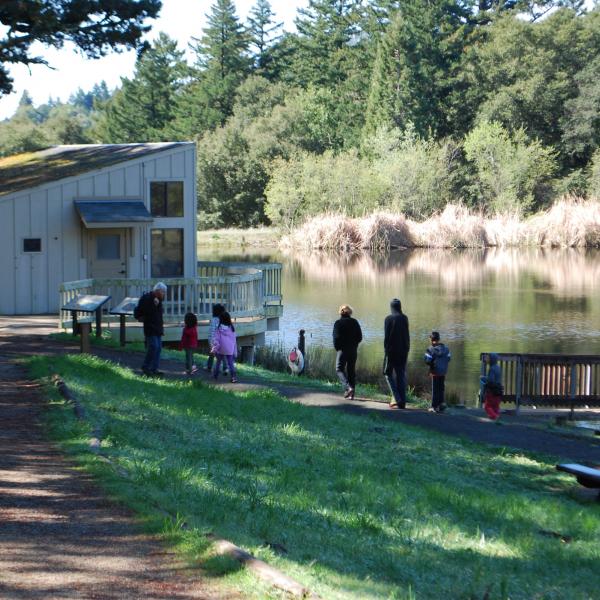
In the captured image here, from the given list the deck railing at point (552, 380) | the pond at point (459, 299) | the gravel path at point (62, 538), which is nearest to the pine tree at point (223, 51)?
the pond at point (459, 299)

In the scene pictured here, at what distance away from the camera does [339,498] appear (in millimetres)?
9383

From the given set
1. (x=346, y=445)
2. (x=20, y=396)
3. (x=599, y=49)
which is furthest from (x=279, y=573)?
(x=599, y=49)

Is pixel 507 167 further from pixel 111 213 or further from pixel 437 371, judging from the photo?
pixel 437 371

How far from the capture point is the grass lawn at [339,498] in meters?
7.07

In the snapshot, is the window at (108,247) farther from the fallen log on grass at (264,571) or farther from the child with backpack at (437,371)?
the fallen log on grass at (264,571)

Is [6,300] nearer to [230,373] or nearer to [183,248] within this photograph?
[183,248]

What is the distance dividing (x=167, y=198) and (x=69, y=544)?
2090 cm

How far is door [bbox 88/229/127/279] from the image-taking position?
26.8 m

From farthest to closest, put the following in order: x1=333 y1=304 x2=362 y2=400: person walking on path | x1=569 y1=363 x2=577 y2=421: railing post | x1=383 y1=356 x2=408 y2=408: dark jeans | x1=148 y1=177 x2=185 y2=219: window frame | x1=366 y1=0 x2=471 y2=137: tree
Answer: x1=366 y1=0 x2=471 y2=137: tree → x1=148 y1=177 x2=185 y2=219: window frame → x1=569 y1=363 x2=577 y2=421: railing post → x1=333 y1=304 x2=362 y2=400: person walking on path → x1=383 y1=356 x2=408 y2=408: dark jeans

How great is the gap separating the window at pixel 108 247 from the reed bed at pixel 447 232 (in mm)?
44268

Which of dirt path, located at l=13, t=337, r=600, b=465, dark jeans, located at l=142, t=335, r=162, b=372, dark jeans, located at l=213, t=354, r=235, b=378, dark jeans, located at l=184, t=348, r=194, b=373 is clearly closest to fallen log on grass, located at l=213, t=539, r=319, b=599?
dirt path, located at l=13, t=337, r=600, b=465

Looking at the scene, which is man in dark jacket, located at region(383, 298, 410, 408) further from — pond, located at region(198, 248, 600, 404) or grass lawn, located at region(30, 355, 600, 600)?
pond, located at region(198, 248, 600, 404)

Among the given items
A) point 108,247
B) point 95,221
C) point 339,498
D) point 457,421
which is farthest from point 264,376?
point 339,498

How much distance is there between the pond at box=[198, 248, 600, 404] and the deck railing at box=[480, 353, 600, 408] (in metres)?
3.06
